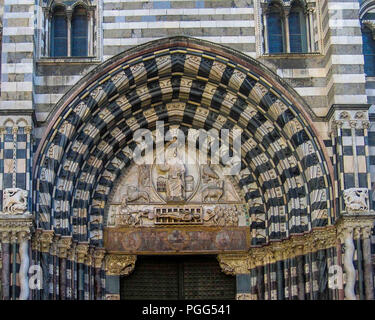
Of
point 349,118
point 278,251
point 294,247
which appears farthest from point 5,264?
point 349,118

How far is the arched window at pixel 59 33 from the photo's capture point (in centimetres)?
1920

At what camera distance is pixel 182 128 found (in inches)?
776

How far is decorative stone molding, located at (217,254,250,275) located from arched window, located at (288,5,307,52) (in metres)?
3.99

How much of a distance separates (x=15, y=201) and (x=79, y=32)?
3779 mm

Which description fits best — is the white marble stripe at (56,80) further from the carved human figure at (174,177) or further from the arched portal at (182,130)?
the carved human figure at (174,177)

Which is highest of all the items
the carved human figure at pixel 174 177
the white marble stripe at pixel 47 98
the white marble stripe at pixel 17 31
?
the white marble stripe at pixel 17 31

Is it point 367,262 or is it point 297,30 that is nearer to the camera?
point 367,262

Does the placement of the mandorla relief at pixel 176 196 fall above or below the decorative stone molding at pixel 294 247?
above

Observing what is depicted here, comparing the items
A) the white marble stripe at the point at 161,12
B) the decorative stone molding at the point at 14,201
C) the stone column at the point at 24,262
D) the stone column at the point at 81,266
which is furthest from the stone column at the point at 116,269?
the white marble stripe at the point at 161,12

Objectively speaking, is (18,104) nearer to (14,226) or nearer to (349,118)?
(14,226)

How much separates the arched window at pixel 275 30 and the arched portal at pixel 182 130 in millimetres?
776
